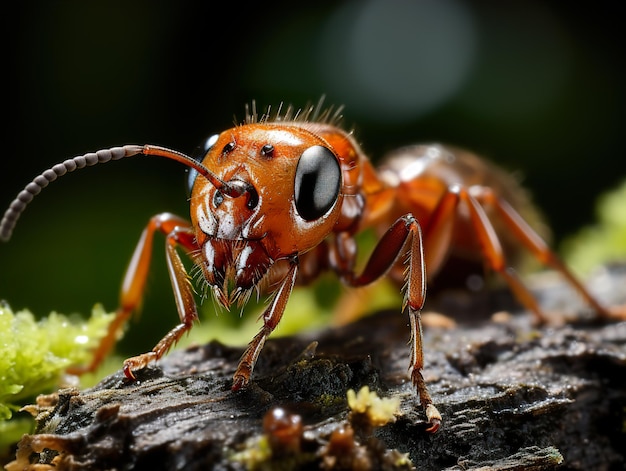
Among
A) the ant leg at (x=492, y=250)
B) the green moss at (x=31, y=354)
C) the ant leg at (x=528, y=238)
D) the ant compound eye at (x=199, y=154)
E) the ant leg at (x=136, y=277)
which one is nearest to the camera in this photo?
the green moss at (x=31, y=354)

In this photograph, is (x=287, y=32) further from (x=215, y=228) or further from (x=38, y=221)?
(x=215, y=228)

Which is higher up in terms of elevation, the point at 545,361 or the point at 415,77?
the point at 415,77

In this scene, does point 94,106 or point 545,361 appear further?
point 94,106

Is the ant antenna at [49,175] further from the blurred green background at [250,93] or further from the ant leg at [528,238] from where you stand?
the blurred green background at [250,93]

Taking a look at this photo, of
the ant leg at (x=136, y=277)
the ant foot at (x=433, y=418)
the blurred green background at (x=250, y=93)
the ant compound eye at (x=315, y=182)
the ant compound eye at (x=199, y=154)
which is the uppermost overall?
the blurred green background at (x=250, y=93)

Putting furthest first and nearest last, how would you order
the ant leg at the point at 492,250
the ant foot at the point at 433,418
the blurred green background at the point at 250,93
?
the blurred green background at the point at 250,93 < the ant leg at the point at 492,250 < the ant foot at the point at 433,418

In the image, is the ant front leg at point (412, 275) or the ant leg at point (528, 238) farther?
the ant leg at point (528, 238)

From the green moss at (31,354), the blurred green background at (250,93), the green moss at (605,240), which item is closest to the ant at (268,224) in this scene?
the green moss at (31,354)

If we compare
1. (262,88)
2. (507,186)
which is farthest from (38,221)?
(507,186)

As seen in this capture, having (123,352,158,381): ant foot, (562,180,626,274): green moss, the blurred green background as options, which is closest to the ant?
(123,352,158,381): ant foot
